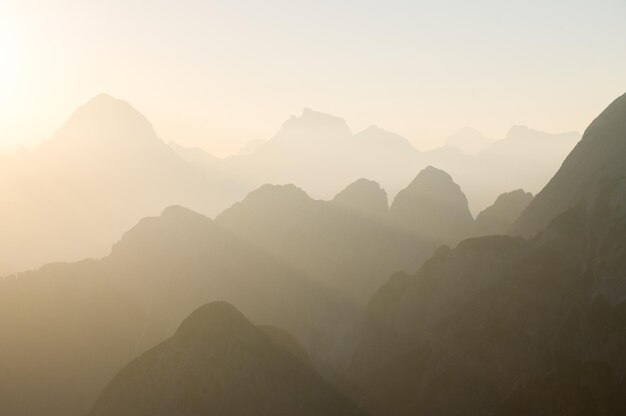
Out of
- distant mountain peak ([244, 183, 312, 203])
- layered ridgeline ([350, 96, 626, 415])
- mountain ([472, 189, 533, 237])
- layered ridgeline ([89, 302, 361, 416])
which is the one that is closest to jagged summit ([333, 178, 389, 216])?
distant mountain peak ([244, 183, 312, 203])

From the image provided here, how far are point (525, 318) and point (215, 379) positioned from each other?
99.6 feet

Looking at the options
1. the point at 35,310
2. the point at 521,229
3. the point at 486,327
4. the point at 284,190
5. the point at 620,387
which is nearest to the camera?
the point at 620,387

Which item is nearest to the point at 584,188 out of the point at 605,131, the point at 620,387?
the point at 605,131

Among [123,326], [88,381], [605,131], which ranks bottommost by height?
[88,381]

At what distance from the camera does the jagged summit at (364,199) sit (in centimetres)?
11769

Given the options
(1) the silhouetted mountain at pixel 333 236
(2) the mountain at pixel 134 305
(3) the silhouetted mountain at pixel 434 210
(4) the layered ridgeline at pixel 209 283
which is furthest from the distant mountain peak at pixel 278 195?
(3) the silhouetted mountain at pixel 434 210

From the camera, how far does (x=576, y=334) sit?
45.7 meters

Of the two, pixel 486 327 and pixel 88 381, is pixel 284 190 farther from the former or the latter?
pixel 486 327

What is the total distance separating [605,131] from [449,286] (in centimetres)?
2931

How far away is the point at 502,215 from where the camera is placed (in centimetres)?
9900

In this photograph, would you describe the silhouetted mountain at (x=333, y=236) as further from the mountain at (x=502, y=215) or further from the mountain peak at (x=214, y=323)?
the mountain peak at (x=214, y=323)

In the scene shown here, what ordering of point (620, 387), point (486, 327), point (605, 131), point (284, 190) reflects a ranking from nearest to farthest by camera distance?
point (620, 387)
point (486, 327)
point (605, 131)
point (284, 190)

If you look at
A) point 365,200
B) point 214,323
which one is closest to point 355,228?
point 365,200

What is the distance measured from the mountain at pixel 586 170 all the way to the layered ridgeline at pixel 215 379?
125 feet
